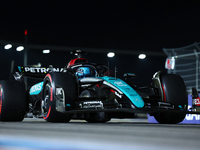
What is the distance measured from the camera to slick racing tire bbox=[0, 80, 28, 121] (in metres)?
7.85

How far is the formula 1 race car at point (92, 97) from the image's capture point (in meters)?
6.25

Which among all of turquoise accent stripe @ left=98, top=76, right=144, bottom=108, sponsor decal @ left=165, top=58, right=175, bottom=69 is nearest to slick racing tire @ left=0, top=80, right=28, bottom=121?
turquoise accent stripe @ left=98, top=76, right=144, bottom=108

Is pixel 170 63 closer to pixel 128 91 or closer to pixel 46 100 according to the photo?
pixel 46 100

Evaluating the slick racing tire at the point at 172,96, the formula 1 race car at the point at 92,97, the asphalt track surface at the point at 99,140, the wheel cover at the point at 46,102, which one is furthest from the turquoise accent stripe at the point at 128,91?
the asphalt track surface at the point at 99,140

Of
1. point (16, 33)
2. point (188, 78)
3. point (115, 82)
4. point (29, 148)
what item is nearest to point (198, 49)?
point (188, 78)

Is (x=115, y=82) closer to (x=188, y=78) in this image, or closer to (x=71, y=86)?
(x=71, y=86)

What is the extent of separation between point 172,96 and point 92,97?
1516 mm

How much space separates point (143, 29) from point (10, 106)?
23163mm

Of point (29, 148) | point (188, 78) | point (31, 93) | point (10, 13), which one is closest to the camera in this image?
point (29, 148)

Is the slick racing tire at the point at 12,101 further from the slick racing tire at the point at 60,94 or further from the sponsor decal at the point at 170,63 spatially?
the sponsor decal at the point at 170,63

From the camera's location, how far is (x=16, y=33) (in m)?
26.0

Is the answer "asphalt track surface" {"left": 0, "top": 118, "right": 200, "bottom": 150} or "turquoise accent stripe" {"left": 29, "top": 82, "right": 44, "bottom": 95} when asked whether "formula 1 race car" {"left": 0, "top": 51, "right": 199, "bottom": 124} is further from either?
"asphalt track surface" {"left": 0, "top": 118, "right": 200, "bottom": 150}

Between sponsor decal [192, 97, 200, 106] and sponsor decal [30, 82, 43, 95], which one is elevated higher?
sponsor decal [30, 82, 43, 95]

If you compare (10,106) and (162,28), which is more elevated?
(162,28)
